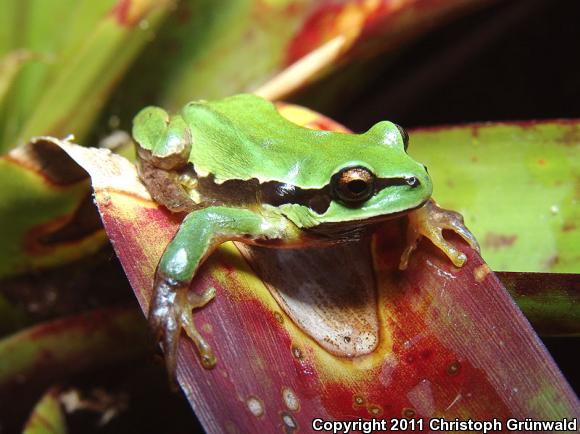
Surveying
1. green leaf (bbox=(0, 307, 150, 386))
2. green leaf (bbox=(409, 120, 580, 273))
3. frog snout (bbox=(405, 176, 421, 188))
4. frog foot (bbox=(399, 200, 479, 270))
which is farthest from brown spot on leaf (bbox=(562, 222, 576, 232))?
green leaf (bbox=(0, 307, 150, 386))

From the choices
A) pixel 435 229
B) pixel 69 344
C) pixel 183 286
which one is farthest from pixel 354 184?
pixel 69 344

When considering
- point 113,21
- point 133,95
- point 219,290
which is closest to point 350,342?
point 219,290

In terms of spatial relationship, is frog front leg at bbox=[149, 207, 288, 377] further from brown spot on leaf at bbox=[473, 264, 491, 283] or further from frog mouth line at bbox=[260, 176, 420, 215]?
brown spot on leaf at bbox=[473, 264, 491, 283]

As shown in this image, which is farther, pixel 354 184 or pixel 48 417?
pixel 48 417

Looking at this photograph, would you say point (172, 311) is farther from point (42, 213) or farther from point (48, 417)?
point (48, 417)

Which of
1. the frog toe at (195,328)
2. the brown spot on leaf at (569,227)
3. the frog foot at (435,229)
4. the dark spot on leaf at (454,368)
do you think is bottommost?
the brown spot on leaf at (569,227)

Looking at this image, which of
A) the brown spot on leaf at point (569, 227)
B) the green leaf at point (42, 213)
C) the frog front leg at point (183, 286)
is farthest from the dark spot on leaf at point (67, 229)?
the brown spot on leaf at point (569, 227)

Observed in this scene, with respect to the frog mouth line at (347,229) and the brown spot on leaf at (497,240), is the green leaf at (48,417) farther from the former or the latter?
the brown spot on leaf at (497,240)
